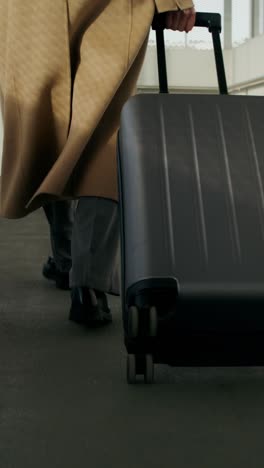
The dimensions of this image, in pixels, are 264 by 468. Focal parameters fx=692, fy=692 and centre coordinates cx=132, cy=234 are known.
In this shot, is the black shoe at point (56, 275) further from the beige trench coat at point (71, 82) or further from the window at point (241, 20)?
the window at point (241, 20)

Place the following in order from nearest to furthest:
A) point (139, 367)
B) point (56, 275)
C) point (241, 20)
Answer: point (139, 367)
point (56, 275)
point (241, 20)

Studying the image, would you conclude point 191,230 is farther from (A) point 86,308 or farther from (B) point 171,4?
(B) point 171,4

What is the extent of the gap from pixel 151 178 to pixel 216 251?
165 millimetres

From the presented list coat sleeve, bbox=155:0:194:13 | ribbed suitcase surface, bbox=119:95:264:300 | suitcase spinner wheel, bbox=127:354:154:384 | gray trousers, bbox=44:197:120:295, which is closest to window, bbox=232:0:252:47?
coat sleeve, bbox=155:0:194:13

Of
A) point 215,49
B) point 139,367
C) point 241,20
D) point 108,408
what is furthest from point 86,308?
point 241,20

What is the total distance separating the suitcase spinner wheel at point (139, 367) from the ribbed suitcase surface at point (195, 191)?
13 cm

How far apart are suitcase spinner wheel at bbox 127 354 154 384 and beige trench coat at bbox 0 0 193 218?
1.74ft

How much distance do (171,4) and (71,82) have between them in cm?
29

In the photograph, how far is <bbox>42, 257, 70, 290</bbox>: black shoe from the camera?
82.6 inches

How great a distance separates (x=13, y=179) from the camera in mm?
1676

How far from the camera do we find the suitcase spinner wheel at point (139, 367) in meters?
1.15

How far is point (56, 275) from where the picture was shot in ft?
7.07

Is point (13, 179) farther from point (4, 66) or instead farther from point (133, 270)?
point (133, 270)

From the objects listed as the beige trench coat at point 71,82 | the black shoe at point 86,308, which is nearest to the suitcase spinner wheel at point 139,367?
the black shoe at point 86,308
